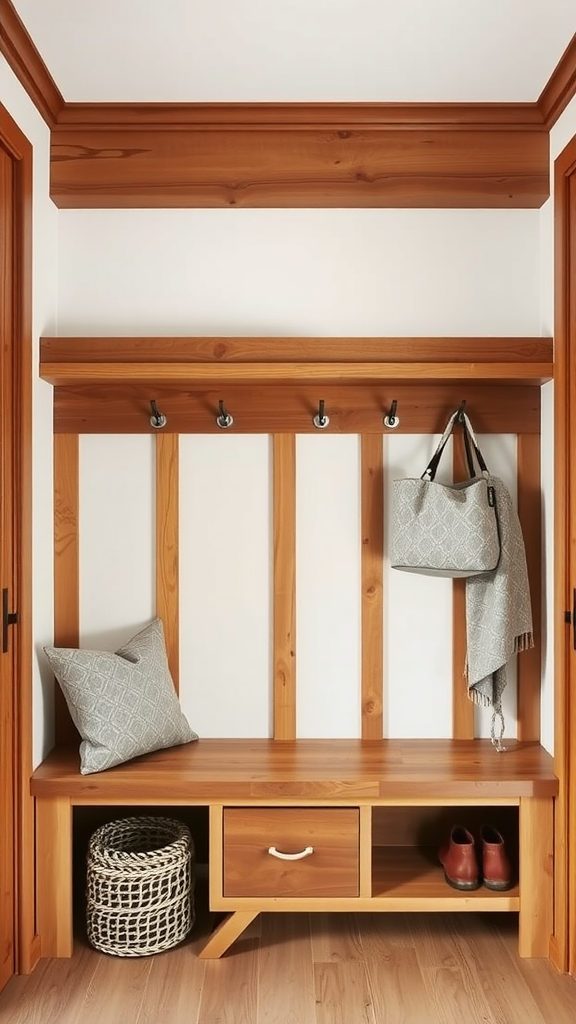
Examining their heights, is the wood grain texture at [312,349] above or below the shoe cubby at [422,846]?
above

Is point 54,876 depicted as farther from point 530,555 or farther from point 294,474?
point 530,555

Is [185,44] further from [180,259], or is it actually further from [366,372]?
[366,372]

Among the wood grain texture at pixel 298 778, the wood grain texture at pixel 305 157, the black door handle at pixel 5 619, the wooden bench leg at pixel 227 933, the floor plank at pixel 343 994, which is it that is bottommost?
the floor plank at pixel 343 994

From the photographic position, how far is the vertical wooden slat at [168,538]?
2.87 m

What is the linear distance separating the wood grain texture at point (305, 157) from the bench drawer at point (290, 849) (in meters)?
1.84

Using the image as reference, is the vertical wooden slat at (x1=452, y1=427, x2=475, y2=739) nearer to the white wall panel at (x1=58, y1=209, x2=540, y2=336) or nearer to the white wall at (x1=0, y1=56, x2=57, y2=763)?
the white wall panel at (x1=58, y1=209, x2=540, y2=336)

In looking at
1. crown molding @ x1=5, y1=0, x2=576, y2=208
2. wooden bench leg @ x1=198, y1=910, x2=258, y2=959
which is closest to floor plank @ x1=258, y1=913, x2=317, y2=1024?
wooden bench leg @ x1=198, y1=910, x2=258, y2=959

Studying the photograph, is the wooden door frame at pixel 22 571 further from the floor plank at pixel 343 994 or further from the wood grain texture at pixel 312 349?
the floor plank at pixel 343 994

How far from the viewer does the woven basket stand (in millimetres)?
2512

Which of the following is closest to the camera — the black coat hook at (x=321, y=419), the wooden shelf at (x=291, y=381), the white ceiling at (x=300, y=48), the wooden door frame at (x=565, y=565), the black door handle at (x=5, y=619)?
the white ceiling at (x=300, y=48)

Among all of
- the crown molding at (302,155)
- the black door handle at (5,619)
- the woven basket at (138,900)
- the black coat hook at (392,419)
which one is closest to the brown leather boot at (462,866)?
the woven basket at (138,900)

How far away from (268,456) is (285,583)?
1.34ft

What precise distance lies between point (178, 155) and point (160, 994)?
7.75 feet

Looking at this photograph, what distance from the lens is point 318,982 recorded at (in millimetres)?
2402
